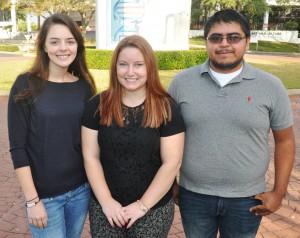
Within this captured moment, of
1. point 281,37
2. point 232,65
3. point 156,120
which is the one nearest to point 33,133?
point 156,120

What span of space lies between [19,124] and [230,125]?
51.5 inches

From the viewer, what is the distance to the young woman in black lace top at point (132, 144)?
6.91 feet

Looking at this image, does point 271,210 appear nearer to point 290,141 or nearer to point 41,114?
point 290,141

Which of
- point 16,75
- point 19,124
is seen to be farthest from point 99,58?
point 19,124

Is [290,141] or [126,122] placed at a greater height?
[126,122]

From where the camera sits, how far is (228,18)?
2.26 meters

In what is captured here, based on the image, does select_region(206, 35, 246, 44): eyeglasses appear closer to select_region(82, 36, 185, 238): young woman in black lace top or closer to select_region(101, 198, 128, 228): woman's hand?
select_region(82, 36, 185, 238): young woman in black lace top

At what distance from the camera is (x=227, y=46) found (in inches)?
87.6

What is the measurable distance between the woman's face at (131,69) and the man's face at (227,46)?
19.8 inches

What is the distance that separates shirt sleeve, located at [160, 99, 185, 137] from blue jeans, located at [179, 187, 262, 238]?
52 cm

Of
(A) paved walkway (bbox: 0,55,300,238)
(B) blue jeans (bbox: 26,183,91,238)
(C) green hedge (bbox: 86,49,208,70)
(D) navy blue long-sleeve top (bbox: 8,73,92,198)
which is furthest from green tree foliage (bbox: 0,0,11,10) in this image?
(B) blue jeans (bbox: 26,183,91,238)

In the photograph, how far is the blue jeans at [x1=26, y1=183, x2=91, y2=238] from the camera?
7.52 feet

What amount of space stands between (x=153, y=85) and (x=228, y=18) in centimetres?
67

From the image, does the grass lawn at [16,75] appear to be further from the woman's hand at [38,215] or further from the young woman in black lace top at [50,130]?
the woman's hand at [38,215]
